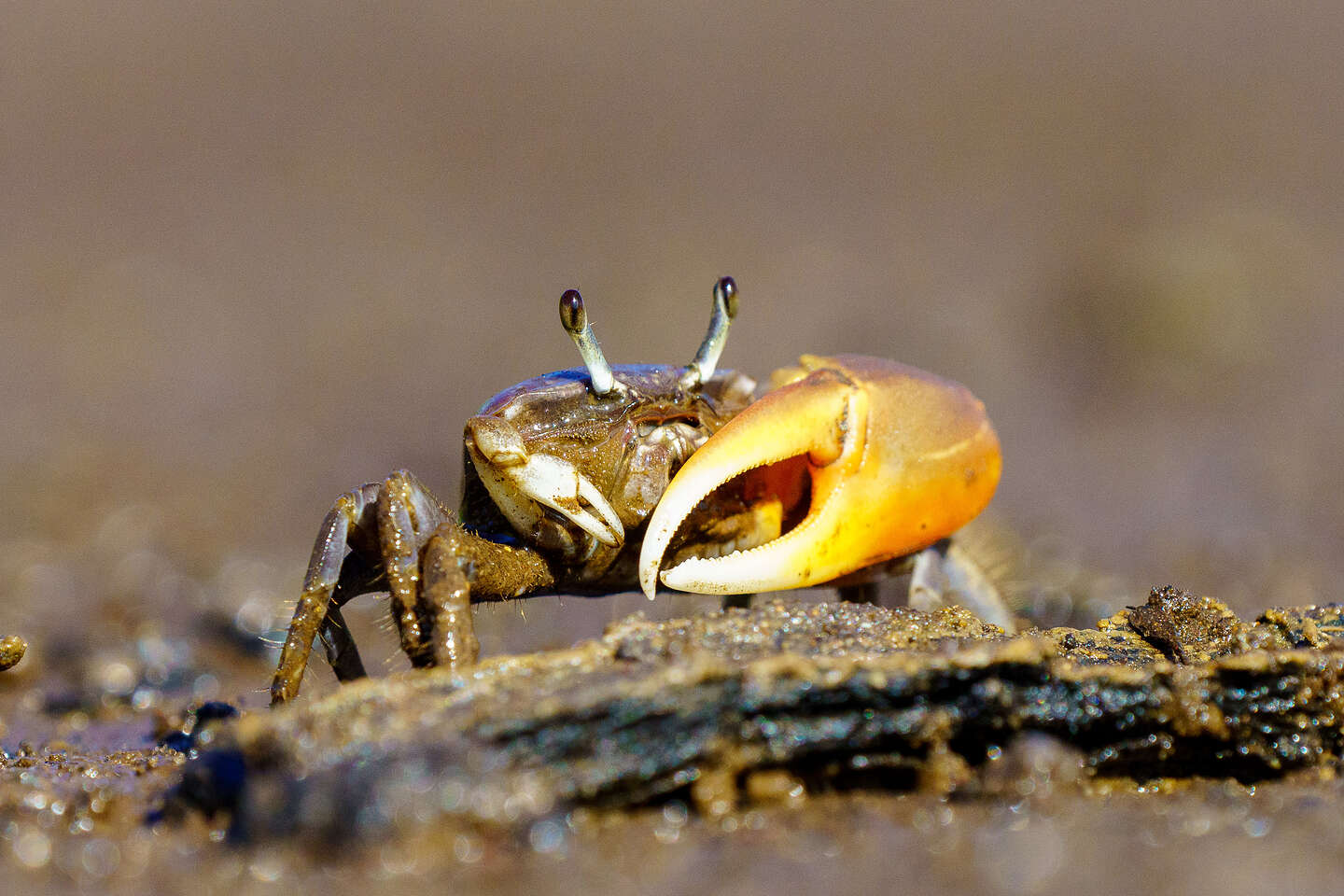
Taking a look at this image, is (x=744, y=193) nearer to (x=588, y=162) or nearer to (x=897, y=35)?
(x=588, y=162)

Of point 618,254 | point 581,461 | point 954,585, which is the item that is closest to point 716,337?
point 581,461

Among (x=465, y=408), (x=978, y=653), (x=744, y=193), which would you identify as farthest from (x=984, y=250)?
(x=978, y=653)

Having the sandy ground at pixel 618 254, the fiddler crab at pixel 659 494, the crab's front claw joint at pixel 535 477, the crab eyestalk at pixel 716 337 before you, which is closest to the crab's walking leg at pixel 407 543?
the fiddler crab at pixel 659 494

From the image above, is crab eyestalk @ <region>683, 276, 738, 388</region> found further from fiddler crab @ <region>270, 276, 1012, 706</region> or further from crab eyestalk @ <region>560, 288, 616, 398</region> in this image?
crab eyestalk @ <region>560, 288, 616, 398</region>

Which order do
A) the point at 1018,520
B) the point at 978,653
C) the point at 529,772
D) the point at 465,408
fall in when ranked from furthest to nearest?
the point at 465,408, the point at 1018,520, the point at 978,653, the point at 529,772

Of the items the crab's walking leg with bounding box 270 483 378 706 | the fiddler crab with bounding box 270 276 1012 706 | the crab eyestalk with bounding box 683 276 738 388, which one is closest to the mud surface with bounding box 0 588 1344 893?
the crab's walking leg with bounding box 270 483 378 706

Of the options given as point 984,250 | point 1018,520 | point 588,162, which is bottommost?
point 1018,520

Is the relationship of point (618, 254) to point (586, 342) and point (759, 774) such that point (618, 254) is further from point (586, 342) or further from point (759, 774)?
point (759, 774)

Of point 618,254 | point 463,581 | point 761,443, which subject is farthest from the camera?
point 618,254
